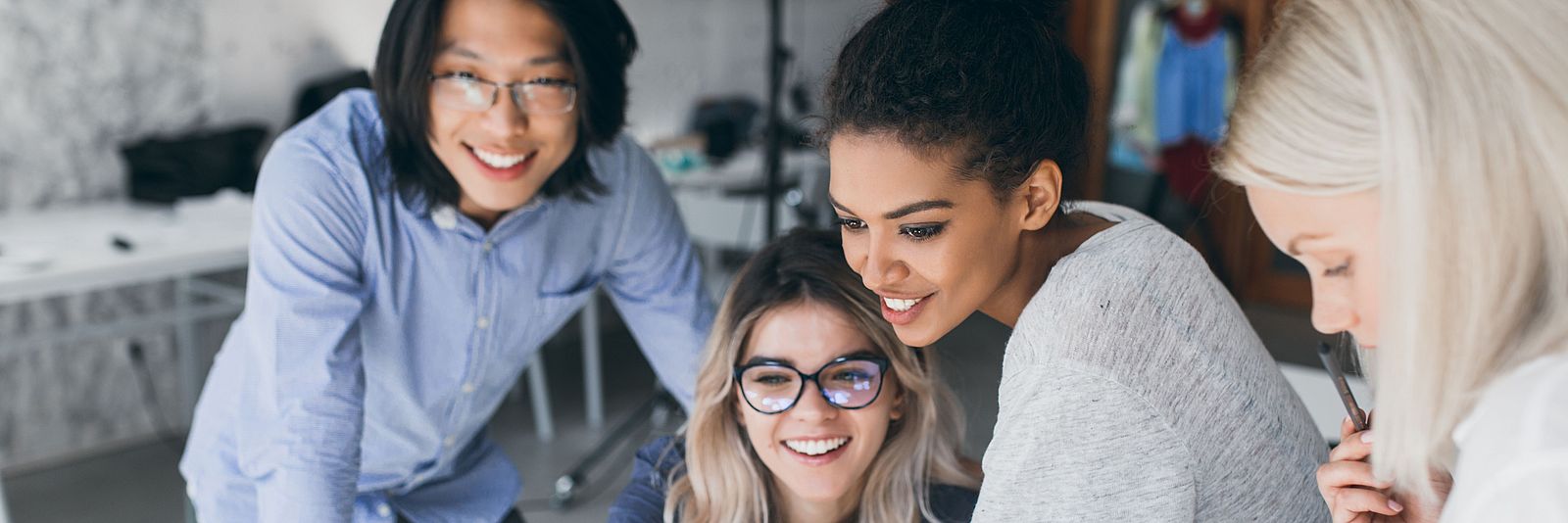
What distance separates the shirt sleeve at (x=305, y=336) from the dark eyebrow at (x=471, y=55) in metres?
0.18

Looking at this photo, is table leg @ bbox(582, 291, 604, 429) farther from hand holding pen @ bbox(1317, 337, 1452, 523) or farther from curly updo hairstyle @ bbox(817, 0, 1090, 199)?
hand holding pen @ bbox(1317, 337, 1452, 523)

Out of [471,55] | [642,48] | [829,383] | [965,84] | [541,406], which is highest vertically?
[965,84]

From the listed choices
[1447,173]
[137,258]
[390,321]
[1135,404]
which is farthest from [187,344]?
[1447,173]

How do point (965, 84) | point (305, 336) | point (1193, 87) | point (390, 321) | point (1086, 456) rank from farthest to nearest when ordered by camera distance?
point (1193, 87)
point (390, 321)
point (305, 336)
point (965, 84)
point (1086, 456)

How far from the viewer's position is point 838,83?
107 cm

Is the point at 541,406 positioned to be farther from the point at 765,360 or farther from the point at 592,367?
the point at 765,360

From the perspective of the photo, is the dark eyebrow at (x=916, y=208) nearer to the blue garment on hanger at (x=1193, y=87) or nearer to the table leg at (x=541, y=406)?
the table leg at (x=541, y=406)

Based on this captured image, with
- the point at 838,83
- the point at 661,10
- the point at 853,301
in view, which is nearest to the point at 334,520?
the point at 853,301

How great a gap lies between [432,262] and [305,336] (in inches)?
7.8

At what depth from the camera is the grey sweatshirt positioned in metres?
0.90

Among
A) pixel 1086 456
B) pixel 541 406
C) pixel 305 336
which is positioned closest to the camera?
pixel 1086 456

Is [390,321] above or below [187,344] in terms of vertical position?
above

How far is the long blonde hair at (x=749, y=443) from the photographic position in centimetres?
143

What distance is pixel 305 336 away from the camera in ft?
4.34
